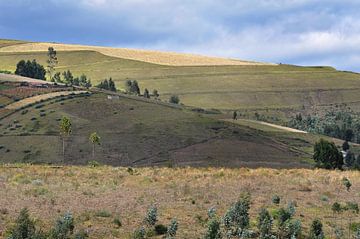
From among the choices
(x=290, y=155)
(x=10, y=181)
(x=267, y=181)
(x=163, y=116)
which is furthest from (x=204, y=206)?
(x=163, y=116)

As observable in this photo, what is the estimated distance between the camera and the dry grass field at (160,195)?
92.3ft

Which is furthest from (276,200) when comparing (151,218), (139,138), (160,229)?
(139,138)

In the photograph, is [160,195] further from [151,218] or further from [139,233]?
[139,233]

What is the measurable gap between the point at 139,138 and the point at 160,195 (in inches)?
3726

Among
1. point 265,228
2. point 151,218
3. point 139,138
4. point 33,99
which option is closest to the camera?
point 265,228

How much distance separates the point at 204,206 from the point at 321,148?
82812mm

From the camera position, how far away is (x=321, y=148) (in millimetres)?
111125

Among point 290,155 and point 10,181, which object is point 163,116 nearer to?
point 290,155

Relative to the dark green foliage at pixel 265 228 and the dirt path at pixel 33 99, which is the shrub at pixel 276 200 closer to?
the dark green foliage at pixel 265 228

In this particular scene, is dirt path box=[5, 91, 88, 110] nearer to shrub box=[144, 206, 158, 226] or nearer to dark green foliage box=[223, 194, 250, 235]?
shrub box=[144, 206, 158, 226]

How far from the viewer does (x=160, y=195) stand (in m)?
35.2

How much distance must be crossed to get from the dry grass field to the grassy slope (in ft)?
218

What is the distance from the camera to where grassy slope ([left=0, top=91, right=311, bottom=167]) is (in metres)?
118

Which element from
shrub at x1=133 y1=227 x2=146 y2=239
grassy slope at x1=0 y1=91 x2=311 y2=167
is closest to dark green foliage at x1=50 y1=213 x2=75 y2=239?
shrub at x1=133 y1=227 x2=146 y2=239
